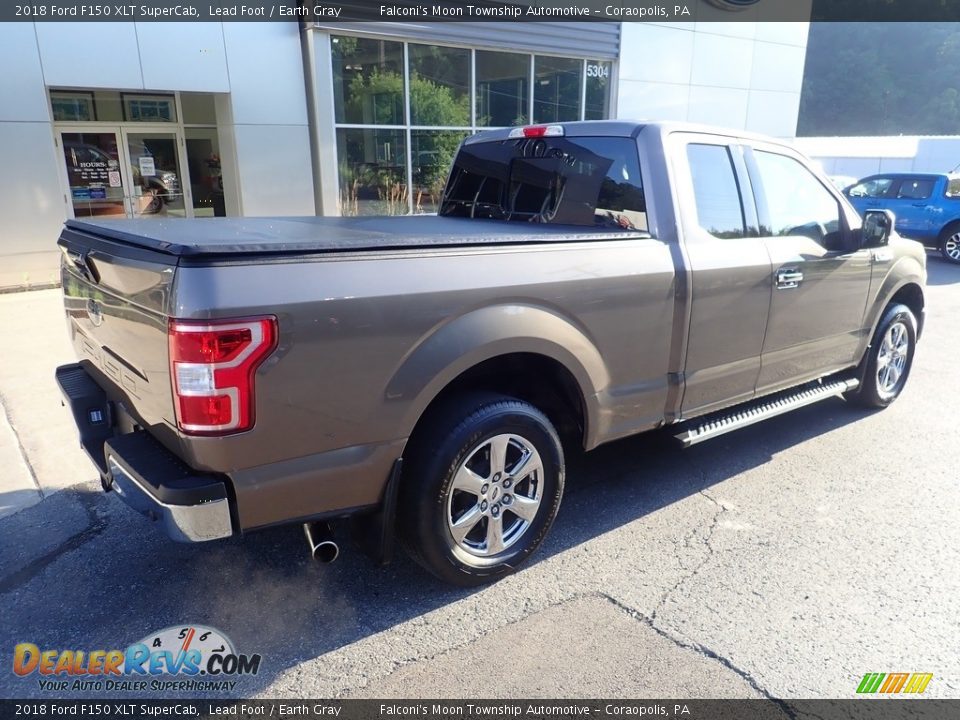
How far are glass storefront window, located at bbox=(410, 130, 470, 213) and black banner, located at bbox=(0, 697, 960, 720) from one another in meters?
11.3

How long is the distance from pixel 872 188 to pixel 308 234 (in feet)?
48.9

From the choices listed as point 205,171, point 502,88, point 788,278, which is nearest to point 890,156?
point 502,88

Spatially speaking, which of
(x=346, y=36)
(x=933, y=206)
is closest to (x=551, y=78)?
(x=346, y=36)

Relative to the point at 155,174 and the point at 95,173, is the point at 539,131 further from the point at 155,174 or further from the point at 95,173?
the point at 155,174

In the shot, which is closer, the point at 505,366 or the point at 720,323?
the point at 505,366

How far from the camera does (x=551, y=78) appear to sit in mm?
14461

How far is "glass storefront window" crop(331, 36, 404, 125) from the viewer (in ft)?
38.0

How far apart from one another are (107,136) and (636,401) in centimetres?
1054

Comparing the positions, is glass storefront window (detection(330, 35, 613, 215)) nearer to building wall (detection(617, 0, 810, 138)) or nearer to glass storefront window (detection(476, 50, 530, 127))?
glass storefront window (detection(476, 50, 530, 127))

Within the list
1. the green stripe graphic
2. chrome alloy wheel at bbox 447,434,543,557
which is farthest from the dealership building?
the green stripe graphic

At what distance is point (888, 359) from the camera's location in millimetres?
5387

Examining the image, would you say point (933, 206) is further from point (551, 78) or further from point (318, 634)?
point (318, 634)

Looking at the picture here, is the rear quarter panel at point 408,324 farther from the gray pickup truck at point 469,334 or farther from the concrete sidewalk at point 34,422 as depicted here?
the concrete sidewalk at point 34,422

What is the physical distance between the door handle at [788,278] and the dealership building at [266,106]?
357 inches
